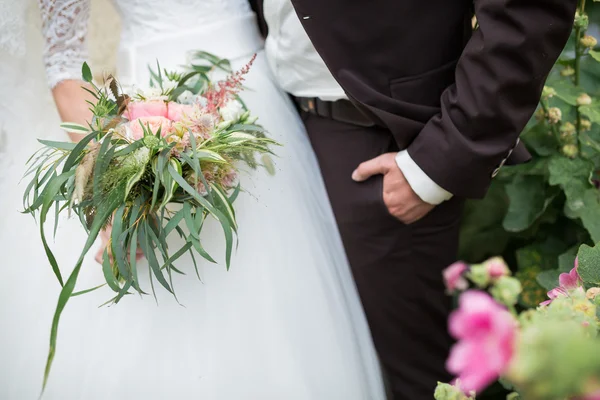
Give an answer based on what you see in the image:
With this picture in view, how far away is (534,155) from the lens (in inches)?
49.2

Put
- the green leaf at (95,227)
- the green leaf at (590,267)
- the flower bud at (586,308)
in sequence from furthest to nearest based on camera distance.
Result: the green leaf at (95,227) → the green leaf at (590,267) → the flower bud at (586,308)

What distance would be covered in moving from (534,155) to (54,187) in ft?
3.35

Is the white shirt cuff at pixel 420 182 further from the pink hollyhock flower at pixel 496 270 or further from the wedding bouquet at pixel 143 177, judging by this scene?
the pink hollyhock flower at pixel 496 270

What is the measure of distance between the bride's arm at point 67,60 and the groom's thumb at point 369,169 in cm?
52

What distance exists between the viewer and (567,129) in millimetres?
1090

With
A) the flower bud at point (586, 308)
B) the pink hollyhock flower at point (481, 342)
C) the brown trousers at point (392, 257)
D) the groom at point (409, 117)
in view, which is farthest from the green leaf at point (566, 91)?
the pink hollyhock flower at point (481, 342)

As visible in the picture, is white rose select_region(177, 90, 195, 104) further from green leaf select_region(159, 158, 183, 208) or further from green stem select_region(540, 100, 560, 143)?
green stem select_region(540, 100, 560, 143)

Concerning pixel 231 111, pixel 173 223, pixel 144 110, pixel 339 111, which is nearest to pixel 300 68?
pixel 339 111

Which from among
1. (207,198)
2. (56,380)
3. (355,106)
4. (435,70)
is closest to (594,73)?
(435,70)

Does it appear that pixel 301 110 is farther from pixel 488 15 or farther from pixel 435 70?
pixel 488 15

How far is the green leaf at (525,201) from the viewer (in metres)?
1.19

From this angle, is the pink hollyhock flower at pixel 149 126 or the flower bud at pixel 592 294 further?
the pink hollyhock flower at pixel 149 126

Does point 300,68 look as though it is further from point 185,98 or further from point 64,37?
point 64,37

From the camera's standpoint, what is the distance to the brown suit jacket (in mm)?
828
